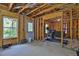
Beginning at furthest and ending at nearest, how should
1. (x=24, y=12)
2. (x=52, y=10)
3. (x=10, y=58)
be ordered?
1. (x=52, y=10)
2. (x=24, y=12)
3. (x=10, y=58)

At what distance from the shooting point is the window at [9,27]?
253 centimetres

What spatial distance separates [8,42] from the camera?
8.59ft

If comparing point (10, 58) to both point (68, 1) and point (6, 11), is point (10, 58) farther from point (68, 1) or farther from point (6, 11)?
point (68, 1)

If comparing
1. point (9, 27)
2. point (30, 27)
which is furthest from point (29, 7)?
point (9, 27)

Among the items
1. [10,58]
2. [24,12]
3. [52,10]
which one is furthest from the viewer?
[52,10]

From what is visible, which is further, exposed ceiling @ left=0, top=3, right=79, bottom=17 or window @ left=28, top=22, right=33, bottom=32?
window @ left=28, top=22, right=33, bottom=32

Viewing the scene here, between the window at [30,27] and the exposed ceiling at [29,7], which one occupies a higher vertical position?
the exposed ceiling at [29,7]

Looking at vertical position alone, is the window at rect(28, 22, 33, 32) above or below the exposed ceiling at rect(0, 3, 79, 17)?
below

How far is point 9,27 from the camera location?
2557 mm

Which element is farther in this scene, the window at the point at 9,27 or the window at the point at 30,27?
the window at the point at 30,27

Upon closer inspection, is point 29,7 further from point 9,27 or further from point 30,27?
point 9,27

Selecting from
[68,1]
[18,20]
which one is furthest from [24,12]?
[68,1]

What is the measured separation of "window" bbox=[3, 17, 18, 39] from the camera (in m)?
2.53

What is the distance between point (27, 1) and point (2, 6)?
0.52m
